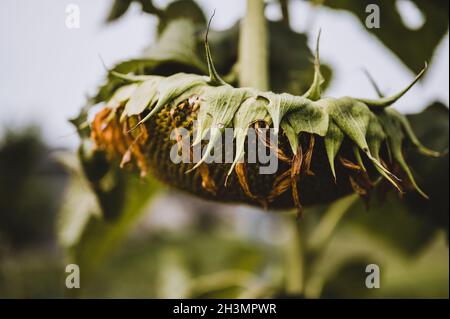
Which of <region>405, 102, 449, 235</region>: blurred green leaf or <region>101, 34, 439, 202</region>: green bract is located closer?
<region>101, 34, 439, 202</region>: green bract

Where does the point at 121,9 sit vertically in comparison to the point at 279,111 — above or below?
above

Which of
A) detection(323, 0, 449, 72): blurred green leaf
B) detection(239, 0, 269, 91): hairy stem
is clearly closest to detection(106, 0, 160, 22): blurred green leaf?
detection(239, 0, 269, 91): hairy stem

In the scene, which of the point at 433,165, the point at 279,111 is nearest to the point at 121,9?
the point at 279,111

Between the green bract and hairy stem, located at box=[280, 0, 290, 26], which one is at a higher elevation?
hairy stem, located at box=[280, 0, 290, 26]

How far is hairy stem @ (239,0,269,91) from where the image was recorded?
2.12 ft

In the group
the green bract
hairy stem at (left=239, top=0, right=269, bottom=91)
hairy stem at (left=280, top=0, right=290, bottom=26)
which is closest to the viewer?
the green bract

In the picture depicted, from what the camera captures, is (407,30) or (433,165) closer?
(433,165)

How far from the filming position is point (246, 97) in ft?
1.65

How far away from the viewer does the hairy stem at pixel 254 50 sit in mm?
Result: 647

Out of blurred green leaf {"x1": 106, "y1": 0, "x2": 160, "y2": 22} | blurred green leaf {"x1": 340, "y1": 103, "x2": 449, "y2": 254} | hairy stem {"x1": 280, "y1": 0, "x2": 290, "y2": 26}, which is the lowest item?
blurred green leaf {"x1": 340, "y1": 103, "x2": 449, "y2": 254}

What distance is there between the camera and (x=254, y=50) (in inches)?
26.2

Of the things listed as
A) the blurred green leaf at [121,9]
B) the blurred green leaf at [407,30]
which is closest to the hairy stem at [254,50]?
the blurred green leaf at [121,9]

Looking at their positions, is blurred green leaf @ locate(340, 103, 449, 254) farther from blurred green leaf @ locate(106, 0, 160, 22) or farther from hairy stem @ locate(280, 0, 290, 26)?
blurred green leaf @ locate(106, 0, 160, 22)

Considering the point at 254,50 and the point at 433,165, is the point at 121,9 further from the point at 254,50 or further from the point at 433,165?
the point at 433,165
